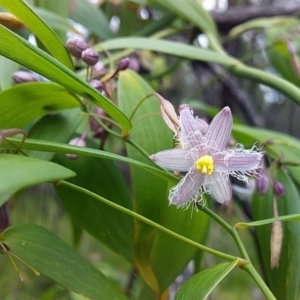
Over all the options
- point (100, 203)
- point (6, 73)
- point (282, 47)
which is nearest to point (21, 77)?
point (6, 73)

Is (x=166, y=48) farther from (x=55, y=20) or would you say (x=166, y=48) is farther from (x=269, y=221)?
(x=269, y=221)

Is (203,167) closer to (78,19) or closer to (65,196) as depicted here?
(65,196)

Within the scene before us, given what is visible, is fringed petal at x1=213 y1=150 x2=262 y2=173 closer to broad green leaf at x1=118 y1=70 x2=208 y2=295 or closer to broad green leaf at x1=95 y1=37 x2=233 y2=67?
broad green leaf at x1=118 y1=70 x2=208 y2=295

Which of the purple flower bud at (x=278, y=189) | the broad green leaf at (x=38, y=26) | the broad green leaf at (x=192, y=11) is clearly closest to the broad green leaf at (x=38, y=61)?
the broad green leaf at (x=38, y=26)

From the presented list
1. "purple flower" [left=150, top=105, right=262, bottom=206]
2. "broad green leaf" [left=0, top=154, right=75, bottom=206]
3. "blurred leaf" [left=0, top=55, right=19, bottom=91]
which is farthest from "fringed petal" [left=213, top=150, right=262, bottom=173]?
"blurred leaf" [left=0, top=55, right=19, bottom=91]

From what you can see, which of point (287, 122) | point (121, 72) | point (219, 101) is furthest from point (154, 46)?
point (287, 122)

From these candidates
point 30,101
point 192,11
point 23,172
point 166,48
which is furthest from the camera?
point 192,11

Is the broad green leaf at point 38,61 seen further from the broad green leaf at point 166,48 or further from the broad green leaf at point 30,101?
the broad green leaf at point 166,48
